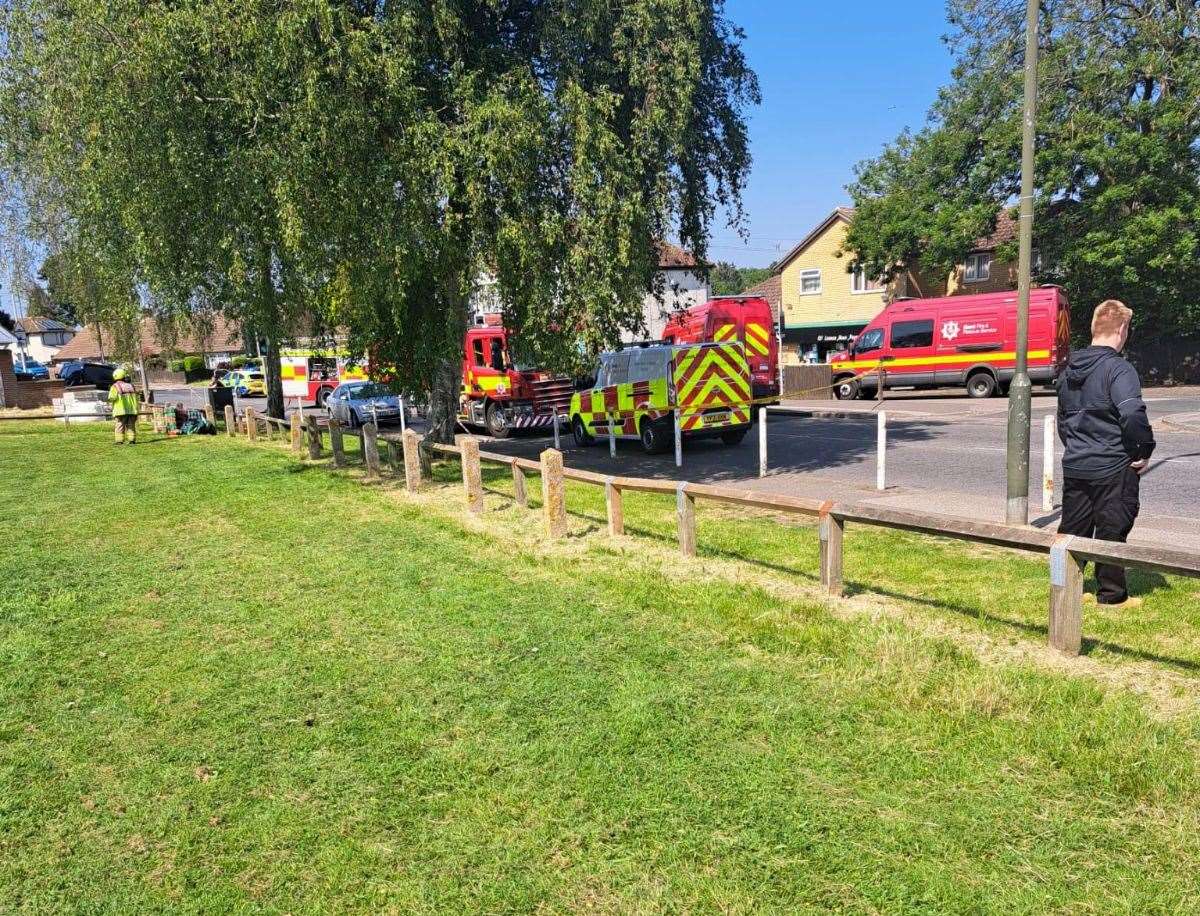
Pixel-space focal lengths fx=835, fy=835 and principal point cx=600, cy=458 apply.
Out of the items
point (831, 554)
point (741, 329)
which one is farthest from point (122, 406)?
point (831, 554)

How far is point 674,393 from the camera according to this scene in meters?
14.1

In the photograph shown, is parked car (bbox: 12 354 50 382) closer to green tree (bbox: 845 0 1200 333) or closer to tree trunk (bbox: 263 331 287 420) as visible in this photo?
tree trunk (bbox: 263 331 287 420)

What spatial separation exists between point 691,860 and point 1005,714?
75.5 inches

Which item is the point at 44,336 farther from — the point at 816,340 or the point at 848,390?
the point at 848,390

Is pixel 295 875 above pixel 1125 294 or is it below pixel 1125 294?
below

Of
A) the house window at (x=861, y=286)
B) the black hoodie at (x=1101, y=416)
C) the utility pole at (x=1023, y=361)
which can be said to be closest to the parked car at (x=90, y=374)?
the house window at (x=861, y=286)

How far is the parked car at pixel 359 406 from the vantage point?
23156 millimetres

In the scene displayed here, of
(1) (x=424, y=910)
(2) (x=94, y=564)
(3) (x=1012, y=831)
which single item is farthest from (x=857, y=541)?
(2) (x=94, y=564)

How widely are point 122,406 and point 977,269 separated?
30904 mm

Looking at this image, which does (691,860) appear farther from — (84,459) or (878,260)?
(878,260)

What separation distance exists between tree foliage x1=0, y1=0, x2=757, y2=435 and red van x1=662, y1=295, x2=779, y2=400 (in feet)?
30.6

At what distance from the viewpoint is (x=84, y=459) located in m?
17.0

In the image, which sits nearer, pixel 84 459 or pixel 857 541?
pixel 857 541

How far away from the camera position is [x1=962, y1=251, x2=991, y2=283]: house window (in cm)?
3372
